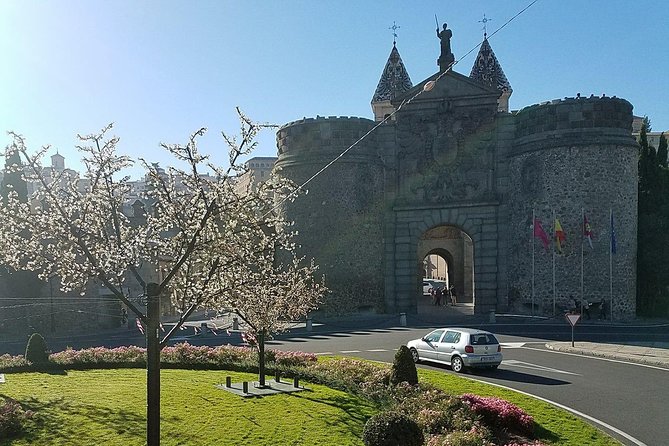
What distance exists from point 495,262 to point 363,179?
1002cm

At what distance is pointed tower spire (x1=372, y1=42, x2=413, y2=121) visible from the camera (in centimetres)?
5944

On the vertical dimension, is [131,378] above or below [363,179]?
below

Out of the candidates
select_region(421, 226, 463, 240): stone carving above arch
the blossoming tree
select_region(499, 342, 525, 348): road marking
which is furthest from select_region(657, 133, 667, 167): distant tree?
the blossoming tree

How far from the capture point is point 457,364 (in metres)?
18.1

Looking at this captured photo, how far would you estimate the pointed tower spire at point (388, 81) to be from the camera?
59438 mm

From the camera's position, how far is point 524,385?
15.9 meters

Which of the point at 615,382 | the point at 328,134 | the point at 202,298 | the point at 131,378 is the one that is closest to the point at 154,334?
the point at 202,298

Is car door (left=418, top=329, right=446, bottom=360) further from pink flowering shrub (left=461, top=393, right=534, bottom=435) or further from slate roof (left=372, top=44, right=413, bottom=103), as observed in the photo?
slate roof (left=372, top=44, right=413, bottom=103)

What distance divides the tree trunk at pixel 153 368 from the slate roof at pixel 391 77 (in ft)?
176

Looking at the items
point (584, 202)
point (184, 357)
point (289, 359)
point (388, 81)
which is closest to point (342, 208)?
point (584, 202)

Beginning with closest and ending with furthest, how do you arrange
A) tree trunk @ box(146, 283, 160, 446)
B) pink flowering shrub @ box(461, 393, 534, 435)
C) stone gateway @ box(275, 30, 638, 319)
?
tree trunk @ box(146, 283, 160, 446), pink flowering shrub @ box(461, 393, 534, 435), stone gateway @ box(275, 30, 638, 319)

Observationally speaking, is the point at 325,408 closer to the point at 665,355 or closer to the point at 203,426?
the point at 203,426

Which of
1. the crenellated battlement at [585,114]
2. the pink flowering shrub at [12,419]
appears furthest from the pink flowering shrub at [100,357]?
the crenellated battlement at [585,114]

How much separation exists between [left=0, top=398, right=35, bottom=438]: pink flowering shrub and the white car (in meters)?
11.1
